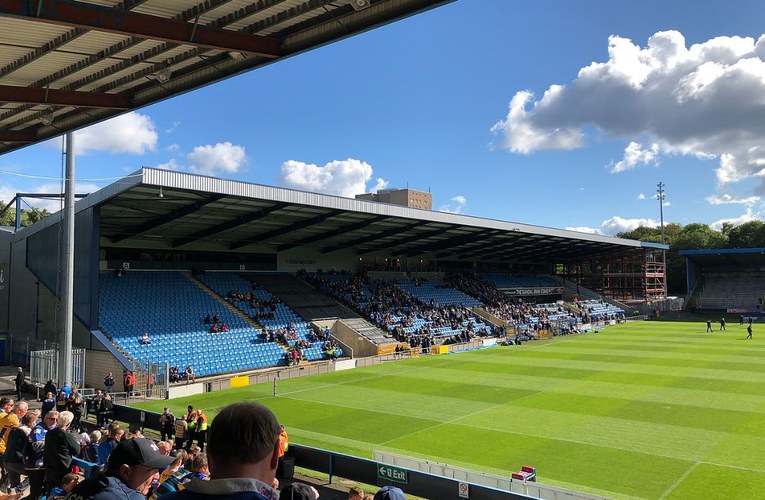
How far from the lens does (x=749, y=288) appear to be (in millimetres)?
69062

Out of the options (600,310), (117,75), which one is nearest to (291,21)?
(117,75)

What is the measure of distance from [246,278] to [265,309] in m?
4.31

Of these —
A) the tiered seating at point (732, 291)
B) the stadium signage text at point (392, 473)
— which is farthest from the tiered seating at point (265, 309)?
the tiered seating at point (732, 291)

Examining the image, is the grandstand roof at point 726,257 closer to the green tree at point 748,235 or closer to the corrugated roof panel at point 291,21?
the green tree at point 748,235

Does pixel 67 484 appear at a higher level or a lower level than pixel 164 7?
lower

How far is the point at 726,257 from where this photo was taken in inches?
2778

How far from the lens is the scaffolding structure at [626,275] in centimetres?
7381

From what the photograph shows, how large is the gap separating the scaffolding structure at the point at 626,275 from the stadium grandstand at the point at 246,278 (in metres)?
21.5

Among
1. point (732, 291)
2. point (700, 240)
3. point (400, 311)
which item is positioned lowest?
point (400, 311)

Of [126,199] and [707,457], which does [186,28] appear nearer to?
[707,457]

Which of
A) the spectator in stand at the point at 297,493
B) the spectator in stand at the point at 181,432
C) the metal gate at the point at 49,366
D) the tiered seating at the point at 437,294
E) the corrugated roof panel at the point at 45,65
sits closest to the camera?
the spectator in stand at the point at 297,493

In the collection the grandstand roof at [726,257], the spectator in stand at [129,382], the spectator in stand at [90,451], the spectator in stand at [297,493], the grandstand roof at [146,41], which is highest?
the grandstand roof at [146,41]

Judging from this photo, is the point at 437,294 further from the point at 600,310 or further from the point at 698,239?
the point at 698,239

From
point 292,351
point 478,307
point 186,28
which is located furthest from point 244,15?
point 478,307
